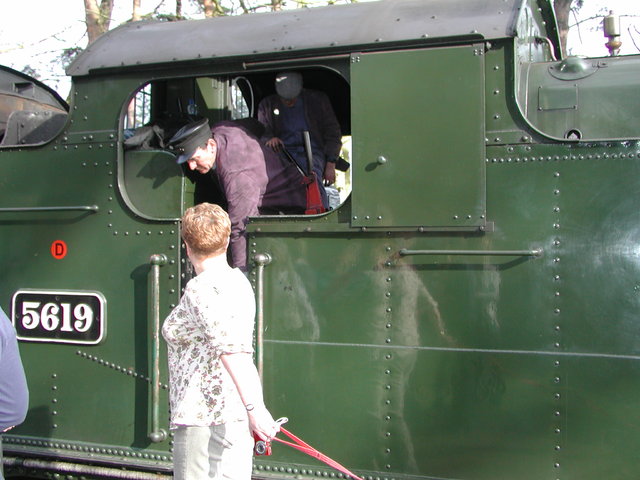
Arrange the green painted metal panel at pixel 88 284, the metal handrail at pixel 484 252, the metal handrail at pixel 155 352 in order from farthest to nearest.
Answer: the green painted metal panel at pixel 88 284
the metal handrail at pixel 155 352
the metal handrail at pixel 484 252

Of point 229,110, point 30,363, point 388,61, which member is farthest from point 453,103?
point 30,363

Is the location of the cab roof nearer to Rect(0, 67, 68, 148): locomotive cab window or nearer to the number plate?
Rect(0, 67, 68, 148): locomotive cab window

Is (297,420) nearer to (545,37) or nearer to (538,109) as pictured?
(538,109)

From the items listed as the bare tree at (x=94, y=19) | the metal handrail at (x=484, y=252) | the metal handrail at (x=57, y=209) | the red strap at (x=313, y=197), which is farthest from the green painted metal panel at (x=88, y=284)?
the bare tree at (x=94, y=19)

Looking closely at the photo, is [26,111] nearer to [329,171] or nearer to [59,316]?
[59,316]

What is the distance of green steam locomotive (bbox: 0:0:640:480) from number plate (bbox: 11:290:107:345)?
1 cm

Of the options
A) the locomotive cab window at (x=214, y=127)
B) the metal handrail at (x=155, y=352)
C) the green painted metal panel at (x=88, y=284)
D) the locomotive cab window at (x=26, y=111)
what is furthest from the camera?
the locomotive cab window at (x=26, y=111)

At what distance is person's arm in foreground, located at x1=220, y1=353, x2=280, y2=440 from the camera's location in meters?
2.41

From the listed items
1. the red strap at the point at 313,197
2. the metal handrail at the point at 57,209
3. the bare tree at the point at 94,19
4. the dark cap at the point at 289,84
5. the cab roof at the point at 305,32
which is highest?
the bare tree at the point at 94,19

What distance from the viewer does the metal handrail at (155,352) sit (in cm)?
371

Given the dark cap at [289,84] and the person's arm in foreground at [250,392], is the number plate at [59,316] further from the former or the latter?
the person's arm in foreground at [250,392]

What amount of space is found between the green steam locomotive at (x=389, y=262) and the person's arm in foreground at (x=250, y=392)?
3.57 feet

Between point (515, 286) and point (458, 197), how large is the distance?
483 mm

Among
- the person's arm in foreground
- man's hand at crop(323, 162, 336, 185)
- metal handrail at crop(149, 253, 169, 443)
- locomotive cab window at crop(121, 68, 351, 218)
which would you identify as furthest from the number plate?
the person's arm in foreground
